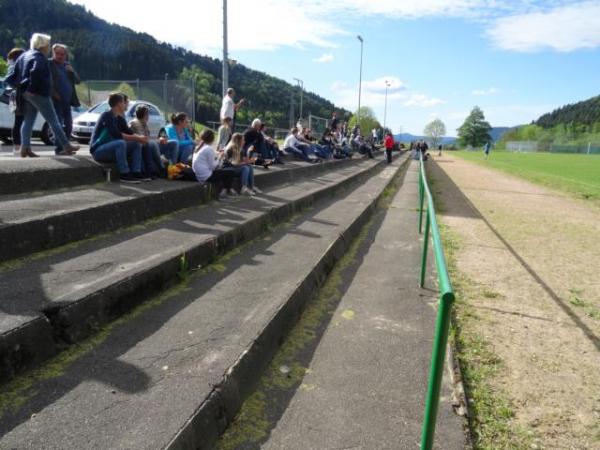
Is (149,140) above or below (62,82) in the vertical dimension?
below

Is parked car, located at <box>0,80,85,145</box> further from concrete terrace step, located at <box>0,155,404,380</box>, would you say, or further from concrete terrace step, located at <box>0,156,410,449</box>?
concrete terrace step, located at <box>0,156,410,449</box>

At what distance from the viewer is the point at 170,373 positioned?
2.38 metres

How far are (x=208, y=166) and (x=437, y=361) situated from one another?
221 inches

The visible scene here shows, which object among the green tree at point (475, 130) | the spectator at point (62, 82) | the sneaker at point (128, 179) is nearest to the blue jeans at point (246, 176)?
the sneaker at point (128, 179)

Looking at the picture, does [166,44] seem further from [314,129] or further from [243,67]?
[314,129]

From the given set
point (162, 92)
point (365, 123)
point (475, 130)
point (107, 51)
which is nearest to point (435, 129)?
point (475, 130)

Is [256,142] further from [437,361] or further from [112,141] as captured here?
[437,361]

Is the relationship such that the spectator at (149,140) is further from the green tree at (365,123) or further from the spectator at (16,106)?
the green tree at (365,123)

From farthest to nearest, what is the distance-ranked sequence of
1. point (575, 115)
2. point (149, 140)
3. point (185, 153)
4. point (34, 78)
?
1. point (575, 115)
2. point (185, 153)
3. point (149, 140)
4. point (34, 78)

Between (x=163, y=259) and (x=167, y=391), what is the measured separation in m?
1.54

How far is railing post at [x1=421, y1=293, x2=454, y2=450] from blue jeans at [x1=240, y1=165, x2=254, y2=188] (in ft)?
20.2

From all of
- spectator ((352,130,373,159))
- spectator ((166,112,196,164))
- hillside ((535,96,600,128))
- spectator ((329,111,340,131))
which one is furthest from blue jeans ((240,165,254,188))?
hillside ((535,96,600,128))

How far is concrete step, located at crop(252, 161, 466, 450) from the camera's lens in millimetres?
2256

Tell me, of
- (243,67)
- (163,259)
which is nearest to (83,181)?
(163,259)
